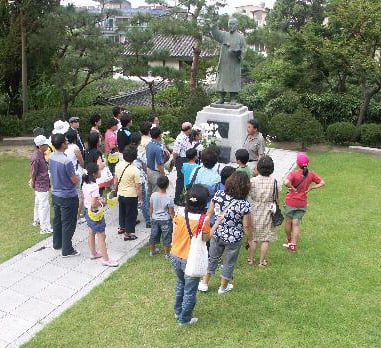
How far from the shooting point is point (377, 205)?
30.6ft

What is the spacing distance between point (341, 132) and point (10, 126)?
10540 millimetres

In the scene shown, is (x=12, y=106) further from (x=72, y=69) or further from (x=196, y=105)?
(x=196, y=105)

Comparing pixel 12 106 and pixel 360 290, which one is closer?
pixel 360 290

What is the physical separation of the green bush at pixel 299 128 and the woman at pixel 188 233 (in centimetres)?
951

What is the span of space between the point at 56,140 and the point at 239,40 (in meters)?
6.12

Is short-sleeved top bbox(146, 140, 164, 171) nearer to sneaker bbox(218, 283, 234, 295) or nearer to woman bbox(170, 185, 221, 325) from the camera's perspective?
sneaker bbox(218, 283, 234, 295)

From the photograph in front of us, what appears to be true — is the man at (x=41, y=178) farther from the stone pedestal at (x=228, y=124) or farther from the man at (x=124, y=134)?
the stone pedestal at (x=228, y=124)

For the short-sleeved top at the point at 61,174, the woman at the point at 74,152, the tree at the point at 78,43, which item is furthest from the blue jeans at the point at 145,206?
the tree at the point at 78,43

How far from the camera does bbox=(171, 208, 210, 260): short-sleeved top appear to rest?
15.9 feet

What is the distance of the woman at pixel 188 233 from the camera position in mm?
4811

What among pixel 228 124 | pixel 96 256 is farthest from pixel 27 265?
pixel 228 124

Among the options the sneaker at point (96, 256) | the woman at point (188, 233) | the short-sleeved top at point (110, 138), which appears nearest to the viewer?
the woman at point (188, 233)

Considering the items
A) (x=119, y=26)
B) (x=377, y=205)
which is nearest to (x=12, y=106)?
(x=119, y=26)

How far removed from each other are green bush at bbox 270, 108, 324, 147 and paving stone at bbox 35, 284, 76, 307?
373 inches
